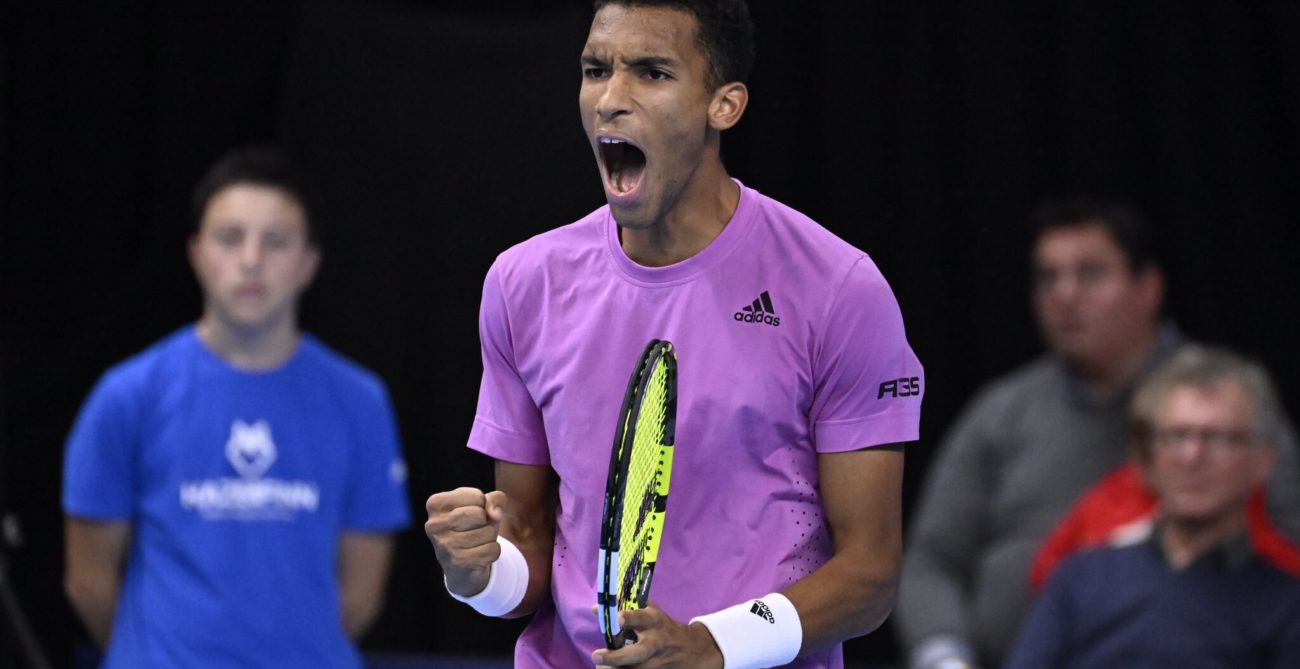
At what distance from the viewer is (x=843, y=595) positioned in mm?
1982

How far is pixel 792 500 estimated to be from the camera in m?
2.02

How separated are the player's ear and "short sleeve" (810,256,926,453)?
20cm

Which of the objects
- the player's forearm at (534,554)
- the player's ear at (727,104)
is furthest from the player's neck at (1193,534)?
the player's ear at (727,104)

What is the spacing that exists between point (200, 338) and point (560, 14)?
132 cm

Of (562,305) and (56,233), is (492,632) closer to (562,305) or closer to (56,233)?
(56,233)

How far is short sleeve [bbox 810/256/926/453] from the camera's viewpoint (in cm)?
199

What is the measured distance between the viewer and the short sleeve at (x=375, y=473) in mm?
4254

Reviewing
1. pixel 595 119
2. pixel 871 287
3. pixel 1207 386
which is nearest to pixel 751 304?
pixel 871 287

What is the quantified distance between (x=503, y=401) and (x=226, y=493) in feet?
6.88

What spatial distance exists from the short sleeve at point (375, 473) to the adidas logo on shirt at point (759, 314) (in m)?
2.37

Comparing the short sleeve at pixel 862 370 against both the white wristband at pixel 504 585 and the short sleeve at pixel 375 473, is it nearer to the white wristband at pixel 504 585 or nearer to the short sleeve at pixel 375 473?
the white wristband at pixel 504 585

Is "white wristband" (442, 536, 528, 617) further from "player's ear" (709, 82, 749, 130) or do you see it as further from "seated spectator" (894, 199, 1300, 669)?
"seated spectator" (894, 199, 1300, 669)

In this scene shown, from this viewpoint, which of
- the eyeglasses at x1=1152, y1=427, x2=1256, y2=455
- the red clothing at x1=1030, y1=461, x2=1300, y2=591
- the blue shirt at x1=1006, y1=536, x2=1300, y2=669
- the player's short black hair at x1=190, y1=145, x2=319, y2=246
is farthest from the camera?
the player's short black hair at x1=190, y1=145, x2=319, y2=246

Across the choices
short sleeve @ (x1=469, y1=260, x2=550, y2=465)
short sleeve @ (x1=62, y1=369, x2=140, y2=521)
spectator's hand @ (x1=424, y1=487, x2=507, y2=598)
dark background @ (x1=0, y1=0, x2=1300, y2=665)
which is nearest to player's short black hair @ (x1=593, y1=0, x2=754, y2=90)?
short sleeve @ (x1=469, y1=260, x2=550, y2=465)
